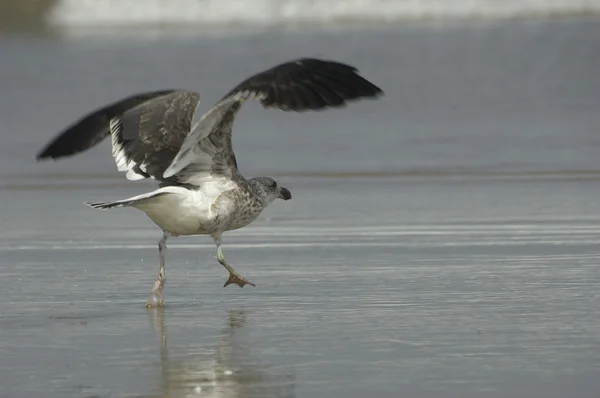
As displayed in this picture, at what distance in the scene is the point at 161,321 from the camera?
8867mm

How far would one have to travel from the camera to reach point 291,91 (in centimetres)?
908

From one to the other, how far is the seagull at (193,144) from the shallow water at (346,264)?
19.6 inches

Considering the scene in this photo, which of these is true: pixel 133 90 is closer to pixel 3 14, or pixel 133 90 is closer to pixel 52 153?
pixel 52 153

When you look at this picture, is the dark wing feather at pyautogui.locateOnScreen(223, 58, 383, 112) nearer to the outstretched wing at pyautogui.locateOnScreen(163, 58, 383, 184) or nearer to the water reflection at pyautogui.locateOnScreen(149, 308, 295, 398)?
the outstretched wing at pyautogui.locateOnScreen(163, 58, 383, 184)

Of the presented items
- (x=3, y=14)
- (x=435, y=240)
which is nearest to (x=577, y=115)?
(x=435, y=240)

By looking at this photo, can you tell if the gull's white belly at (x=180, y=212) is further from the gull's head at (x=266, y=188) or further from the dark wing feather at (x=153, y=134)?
the gull's head at (x=266, y=188)

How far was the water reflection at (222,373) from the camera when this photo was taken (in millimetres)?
6855

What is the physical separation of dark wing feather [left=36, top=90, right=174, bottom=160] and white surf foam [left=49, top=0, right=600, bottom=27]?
1111 inches

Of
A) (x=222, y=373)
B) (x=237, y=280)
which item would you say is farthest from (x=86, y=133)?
(x=222, y=373)

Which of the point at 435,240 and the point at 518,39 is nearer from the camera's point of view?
the point at 435,240

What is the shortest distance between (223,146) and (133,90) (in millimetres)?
16281

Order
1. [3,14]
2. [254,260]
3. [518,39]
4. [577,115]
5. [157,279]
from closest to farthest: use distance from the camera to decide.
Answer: [157,279], [254,260], [577,115], [518,39], [3,14]

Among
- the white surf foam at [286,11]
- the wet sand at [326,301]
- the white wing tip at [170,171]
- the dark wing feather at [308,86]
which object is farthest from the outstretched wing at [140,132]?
the white surf foam at [286,11]

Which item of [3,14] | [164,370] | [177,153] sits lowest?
[164,370]
